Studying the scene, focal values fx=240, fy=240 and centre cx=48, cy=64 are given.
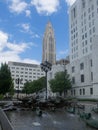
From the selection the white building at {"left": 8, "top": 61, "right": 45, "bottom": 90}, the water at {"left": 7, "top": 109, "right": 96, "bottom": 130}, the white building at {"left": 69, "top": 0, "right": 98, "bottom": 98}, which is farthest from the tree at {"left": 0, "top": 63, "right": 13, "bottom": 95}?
the white building at {"left": 8, "top": 61, "right": 45, "bottom": 90}

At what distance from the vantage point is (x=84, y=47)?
296 feet

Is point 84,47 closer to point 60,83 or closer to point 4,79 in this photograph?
point 60,83

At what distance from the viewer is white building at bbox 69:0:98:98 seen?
236 ft

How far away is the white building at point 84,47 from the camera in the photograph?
236 ft

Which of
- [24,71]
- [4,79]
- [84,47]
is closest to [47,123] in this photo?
[4,79]

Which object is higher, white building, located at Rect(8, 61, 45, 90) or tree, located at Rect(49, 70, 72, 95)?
white building, located at Rect(8, 61, 45, 90)

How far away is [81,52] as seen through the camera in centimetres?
9138

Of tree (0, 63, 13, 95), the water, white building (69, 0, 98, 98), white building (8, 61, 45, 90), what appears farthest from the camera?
white building (8, 61, 45, 90)

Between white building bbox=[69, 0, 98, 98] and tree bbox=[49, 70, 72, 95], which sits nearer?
white building bbox=[69, 0, 98, 98]

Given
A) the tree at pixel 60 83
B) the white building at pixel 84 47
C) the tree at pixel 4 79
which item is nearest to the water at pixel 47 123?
the tree at pixel 4 79

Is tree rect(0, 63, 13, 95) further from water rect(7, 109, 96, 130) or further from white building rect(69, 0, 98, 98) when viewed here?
water rect(7, 109, 96, 130)

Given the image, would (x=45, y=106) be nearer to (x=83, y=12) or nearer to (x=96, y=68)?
(x=96, y=68)

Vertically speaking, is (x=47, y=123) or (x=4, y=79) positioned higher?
(x=4, y=79)

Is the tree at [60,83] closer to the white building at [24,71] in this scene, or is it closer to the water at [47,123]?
the water at [47,123]
